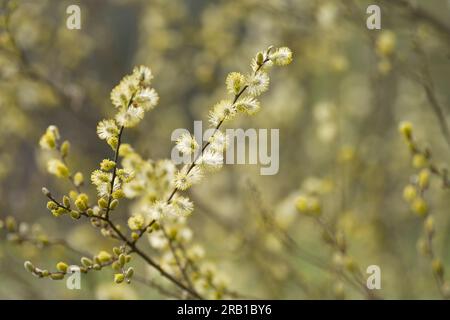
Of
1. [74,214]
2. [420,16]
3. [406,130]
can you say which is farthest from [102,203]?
[420,16]

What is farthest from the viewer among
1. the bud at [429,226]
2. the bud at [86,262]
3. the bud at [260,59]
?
the bud at [429,226]

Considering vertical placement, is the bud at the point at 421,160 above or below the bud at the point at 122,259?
above

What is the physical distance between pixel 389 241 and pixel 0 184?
94.0 inches

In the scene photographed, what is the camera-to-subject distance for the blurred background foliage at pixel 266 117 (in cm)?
276

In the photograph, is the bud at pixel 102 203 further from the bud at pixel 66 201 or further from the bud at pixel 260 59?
the bud at pixel 260 59

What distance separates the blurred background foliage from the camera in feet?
9.07

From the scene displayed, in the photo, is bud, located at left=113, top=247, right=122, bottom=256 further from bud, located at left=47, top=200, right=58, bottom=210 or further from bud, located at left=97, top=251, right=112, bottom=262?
bud, located at left=47, top=200, right=58, bottom=210

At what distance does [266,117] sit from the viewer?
371 centimetres

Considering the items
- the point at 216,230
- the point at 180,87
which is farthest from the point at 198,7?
the point at 216,230

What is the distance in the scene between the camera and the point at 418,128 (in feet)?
11.6

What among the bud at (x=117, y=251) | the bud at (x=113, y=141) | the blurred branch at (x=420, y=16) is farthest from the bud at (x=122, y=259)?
the blurred branch at (x=420, y=16)

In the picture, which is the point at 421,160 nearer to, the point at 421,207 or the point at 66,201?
the point at 421,207

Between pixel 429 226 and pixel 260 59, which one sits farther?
pixel 429 226

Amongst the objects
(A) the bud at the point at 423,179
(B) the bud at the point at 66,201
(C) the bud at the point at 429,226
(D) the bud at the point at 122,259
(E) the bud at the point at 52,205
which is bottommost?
(D) the bud at the point at 122,259
